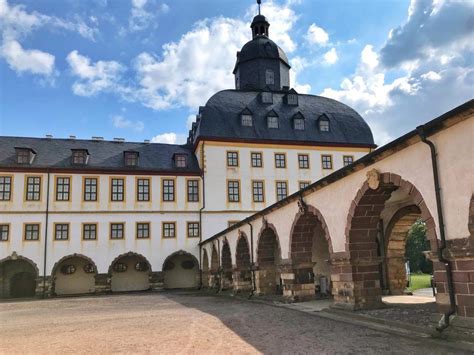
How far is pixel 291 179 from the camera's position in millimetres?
34531

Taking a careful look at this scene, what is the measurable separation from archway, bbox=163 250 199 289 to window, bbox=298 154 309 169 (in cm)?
1080

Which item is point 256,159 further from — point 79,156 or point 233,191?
point 79,156

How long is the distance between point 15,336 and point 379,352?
8452 millimetres

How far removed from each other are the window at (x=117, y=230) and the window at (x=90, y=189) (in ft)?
7.44

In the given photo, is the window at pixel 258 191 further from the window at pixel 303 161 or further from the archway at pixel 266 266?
the archway at pixel 266 266

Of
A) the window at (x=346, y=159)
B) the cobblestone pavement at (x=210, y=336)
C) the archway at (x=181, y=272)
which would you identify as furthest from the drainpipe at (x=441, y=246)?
the window at (x=346, y=159)

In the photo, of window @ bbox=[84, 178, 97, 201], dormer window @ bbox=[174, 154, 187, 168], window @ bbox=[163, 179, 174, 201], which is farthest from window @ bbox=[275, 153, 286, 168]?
window @ bbox=[84, 178, 97, 201]

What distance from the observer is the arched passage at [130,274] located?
3156 centimetres

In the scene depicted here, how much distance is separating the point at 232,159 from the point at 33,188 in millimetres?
13812

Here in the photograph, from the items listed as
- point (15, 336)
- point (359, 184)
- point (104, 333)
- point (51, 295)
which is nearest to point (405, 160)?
point (359, 184)

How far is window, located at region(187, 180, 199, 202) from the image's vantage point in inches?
1293

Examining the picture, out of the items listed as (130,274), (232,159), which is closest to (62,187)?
(130,274)

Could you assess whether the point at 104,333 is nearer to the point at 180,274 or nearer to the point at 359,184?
the point at 359,184

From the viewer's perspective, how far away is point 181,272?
3306cm
